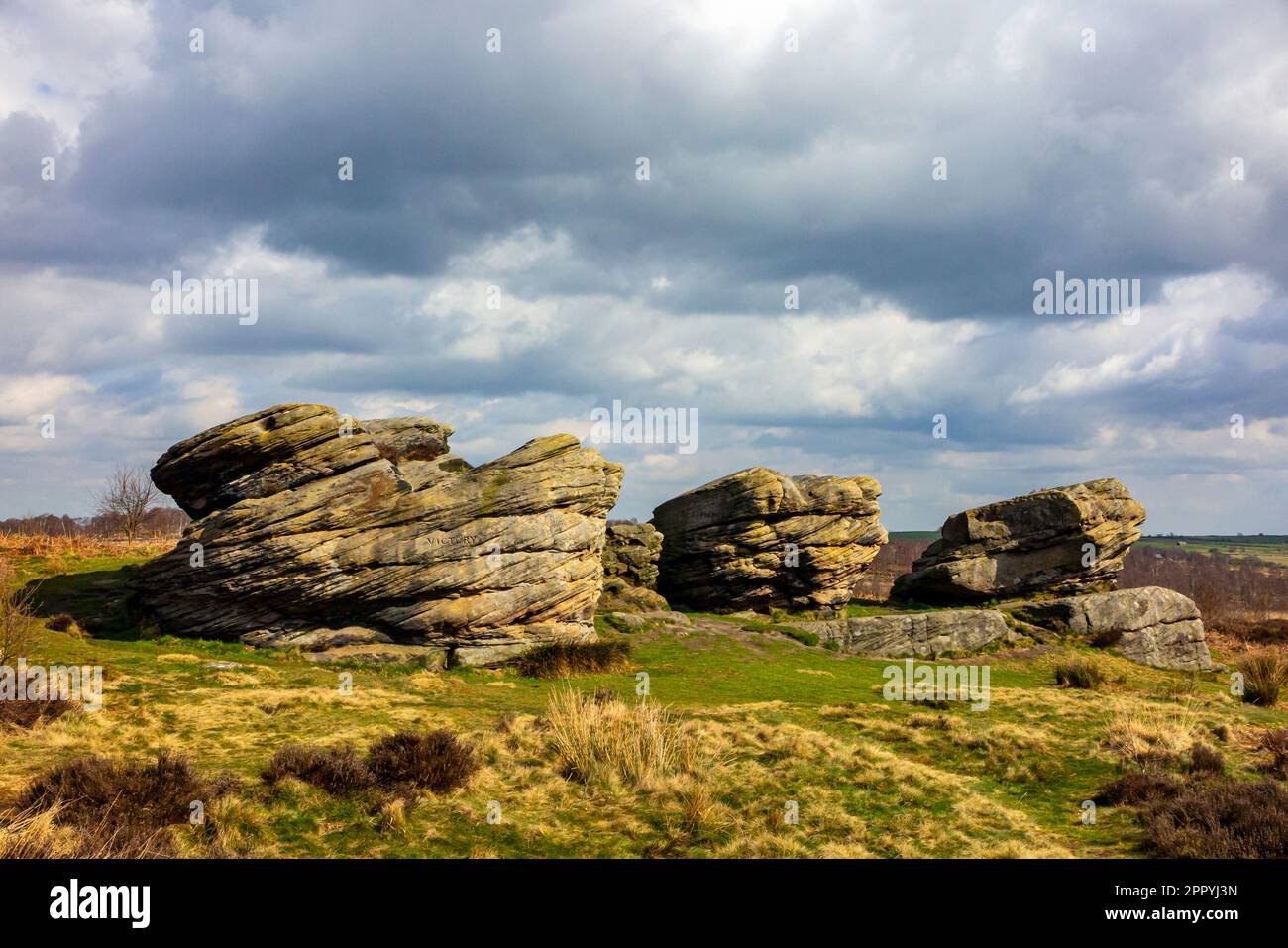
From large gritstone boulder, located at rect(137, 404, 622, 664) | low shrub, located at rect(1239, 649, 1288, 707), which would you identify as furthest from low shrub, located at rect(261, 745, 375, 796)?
low shrub, located at rect(1239, 649, 1288, 707)

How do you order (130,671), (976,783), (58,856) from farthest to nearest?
(130,671) < (976,783) < (58,856)

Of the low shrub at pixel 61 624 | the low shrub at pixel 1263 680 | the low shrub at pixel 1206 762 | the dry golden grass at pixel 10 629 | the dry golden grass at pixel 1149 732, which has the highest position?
the dry golden grass at pixel 10 629

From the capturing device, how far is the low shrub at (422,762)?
13.6 meters

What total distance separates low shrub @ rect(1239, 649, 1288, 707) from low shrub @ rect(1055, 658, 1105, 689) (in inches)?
185

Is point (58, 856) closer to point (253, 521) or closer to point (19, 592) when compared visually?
point (253, 521)

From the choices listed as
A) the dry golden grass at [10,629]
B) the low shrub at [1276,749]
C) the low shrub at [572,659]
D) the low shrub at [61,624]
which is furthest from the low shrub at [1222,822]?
the low shrub at [61,624]

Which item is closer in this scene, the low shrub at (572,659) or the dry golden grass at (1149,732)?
the dry golden grass at (1149,732)

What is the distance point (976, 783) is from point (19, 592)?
123 ft

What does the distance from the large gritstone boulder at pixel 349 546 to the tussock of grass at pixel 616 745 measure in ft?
50.3

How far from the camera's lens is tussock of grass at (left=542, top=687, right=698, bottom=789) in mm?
14695

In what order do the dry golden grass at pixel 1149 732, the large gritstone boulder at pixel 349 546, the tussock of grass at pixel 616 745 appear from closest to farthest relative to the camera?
the tussock of grass at pixel 616 745 < the dry golden grass at pixel 1149 732 < the large gritstone boulder at pixel 349 546

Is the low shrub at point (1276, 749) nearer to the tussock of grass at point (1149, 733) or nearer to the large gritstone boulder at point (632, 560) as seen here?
the tussock of grass at point (1149, 733)
